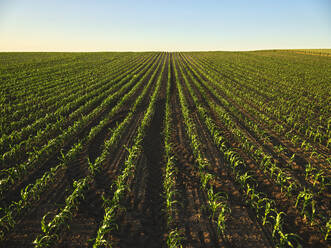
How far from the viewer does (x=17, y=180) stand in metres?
5.62

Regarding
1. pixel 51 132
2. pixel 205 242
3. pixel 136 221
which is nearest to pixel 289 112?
pixel 205 242

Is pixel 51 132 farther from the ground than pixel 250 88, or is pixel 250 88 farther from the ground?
pixel 250 88

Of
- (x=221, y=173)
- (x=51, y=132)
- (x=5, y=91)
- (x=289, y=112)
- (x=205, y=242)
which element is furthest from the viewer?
(x=5, y=91)

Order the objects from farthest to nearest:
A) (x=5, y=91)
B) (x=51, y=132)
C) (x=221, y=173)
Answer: (x=5, y=91) → (x=51, y=132) → (x=221, y=173)

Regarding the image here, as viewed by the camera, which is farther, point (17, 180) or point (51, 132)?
point (51, 132)

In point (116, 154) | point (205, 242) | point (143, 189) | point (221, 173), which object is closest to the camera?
point (205, 242)

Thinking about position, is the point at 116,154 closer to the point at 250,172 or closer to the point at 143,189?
the point at 143,189

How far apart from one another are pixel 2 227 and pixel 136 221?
341 cm

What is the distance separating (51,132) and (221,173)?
8.98 m

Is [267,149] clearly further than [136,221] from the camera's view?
Yes

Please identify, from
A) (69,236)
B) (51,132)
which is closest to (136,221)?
(69,236)

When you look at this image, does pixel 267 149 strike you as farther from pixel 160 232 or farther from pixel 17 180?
pixel 17 180

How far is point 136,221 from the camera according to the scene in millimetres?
4371

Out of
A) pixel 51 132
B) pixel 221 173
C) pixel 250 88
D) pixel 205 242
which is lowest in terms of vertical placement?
pixel 205 242
